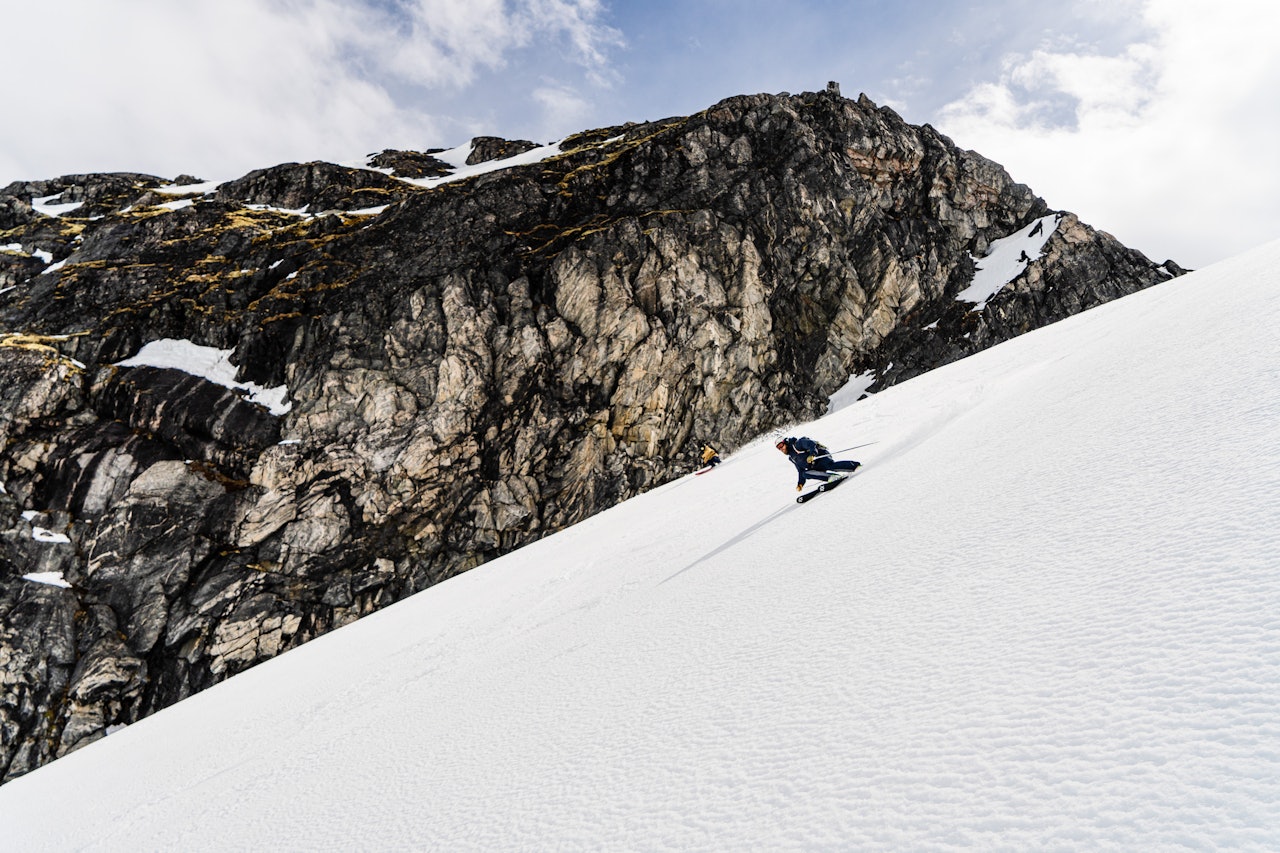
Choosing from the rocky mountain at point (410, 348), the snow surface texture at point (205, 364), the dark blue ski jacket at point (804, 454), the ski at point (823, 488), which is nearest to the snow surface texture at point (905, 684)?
the ski at point (823, 488)

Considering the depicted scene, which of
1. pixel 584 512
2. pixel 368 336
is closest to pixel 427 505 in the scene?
pixel 584 512

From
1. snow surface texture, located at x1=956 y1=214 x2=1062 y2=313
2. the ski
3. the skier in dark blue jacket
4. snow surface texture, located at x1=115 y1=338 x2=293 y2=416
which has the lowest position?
the ski

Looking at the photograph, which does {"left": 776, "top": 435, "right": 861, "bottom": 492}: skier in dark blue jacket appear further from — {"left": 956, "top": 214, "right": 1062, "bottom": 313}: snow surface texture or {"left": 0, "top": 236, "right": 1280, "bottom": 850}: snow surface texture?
{"left": 956, "top": 214, "right": 1062, "bottom": 313}: snow surface texture

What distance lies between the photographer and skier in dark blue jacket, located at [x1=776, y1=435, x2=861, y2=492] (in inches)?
426

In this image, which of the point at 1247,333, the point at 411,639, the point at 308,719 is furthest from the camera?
the point at 411,639

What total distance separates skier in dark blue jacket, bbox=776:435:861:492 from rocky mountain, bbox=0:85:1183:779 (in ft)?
81.5

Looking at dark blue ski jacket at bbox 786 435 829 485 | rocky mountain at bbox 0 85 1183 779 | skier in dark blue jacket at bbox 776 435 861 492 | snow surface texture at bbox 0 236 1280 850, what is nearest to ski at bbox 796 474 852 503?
skier in dark blue jacket at bbox 776 435 861 492

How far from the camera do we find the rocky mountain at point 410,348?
28984 mm

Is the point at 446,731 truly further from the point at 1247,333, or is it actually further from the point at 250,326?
the point at 250,326

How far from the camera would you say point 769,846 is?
88.0 inches

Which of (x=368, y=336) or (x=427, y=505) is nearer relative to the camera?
(x=427, y=505)

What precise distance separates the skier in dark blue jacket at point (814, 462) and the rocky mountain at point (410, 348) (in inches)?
978

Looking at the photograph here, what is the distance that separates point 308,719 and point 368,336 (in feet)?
A: 103

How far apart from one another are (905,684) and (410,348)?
122 feet
